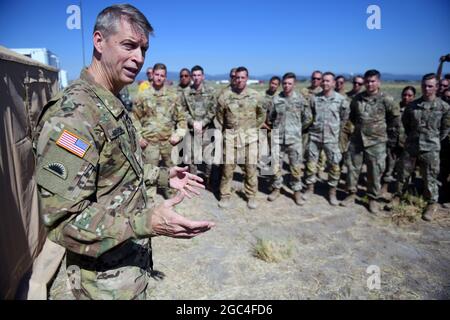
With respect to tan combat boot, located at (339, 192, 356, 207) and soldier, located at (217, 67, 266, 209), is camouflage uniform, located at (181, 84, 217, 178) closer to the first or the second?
soldier, located at (217, 67, 266, 209)

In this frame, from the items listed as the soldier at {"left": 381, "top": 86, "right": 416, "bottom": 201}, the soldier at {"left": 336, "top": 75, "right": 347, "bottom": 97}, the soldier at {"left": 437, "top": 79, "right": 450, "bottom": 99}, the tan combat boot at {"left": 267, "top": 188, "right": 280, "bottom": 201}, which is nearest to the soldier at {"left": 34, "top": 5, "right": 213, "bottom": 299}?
the tan combat boot at {"left": 267, "top": 188, "right": 280, "bottom": 201}

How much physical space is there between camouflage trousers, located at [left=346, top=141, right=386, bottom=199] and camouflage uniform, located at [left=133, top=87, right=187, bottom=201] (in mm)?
3181

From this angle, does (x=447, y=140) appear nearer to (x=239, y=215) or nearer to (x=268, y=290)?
(x=239, y=215)

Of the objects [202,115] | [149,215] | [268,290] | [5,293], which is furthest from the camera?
[202,115]

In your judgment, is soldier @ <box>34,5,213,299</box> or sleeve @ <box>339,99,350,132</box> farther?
sleeve @ <box>339,99,350,132</box>

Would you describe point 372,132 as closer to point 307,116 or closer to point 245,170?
point 307,116

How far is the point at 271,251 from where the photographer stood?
3.80 meters

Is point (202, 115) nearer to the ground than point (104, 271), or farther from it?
farther from it

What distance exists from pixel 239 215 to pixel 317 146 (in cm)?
219

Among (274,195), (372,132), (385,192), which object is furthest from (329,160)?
(385,192)

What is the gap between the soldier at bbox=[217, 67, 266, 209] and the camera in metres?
5.39

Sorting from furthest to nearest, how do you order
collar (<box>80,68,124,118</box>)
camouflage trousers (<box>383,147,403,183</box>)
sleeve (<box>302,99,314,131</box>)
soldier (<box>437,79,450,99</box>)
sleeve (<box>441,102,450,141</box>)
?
soldier (<box>437,79,450,99</box>), camouflage trousers (<box>383,147,403,183</box>), sleeve (<box>302,99,314,131</box>), sleeve (<box>441,102,450,141</box>), collar (<box>80,68,124,118</box>)

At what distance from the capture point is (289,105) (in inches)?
232
